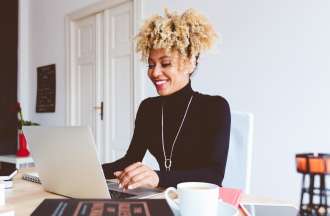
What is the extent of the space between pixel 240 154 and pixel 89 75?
9.23 ft

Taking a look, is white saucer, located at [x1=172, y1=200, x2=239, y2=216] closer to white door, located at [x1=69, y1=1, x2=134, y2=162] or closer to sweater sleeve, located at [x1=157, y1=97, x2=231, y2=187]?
sweater sleeve, located at [x1=157, y1=97, x2=231, y2=187]

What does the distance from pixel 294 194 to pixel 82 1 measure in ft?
9.40

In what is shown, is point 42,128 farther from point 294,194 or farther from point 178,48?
point 294,194

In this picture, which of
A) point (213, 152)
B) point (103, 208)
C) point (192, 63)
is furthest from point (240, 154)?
point (103, 208)

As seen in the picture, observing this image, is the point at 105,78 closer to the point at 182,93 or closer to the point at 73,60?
the point at 73,60

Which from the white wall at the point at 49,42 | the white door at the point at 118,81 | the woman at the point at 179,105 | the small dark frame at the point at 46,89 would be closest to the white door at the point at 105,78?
the white door at the point at 118,81

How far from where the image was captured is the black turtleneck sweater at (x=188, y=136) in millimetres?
1259

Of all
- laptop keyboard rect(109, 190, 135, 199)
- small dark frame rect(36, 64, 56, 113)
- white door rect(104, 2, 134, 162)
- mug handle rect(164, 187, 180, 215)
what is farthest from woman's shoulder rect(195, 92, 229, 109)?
small dark frame rect(36, 64, 56, 113)

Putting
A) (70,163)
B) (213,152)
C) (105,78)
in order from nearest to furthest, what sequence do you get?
(70,163), (213,152), (105,78)

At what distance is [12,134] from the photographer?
4.33 meters

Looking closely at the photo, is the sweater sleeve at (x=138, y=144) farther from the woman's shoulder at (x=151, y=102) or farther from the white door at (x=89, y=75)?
the white door at (x=89, y=75)

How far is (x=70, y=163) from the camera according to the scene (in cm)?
90

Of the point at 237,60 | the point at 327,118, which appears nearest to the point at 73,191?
the point at 327,118

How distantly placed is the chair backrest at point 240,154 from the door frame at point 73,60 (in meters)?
1.81
